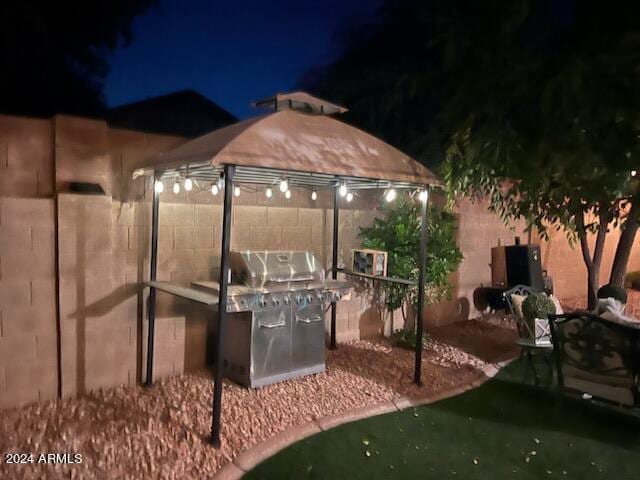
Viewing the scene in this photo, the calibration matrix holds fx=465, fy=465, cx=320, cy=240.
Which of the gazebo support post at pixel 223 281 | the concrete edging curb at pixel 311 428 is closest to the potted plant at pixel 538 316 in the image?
the concrete edging curb at pixel 311 428

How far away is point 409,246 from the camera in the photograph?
6102 millimetres

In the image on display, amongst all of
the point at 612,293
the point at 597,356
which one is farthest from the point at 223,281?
the point at 612,293

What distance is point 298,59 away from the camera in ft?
50.1

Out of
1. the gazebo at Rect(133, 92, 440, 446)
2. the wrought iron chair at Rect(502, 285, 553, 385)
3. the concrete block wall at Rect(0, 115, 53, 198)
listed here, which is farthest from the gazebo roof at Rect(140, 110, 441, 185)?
the wrought iron chair at Rect(502, 285, 553, 385)

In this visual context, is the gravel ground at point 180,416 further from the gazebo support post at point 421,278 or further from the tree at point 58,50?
the tree at point 58,50

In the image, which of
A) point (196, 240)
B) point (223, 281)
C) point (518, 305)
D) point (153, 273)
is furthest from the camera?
point (518, 305)

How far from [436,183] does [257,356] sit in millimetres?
2462

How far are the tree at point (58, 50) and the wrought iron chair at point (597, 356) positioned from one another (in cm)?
788

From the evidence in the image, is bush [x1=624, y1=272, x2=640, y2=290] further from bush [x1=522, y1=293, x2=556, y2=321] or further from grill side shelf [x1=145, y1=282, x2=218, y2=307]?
grill side shelf [x1=145, y1=282, x2=218, y2=307]

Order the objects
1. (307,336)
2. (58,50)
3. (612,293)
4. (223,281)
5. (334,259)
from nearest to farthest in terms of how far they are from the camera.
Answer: (223,281) → (307,336) → (612,293) → (334,259) → (58,50)

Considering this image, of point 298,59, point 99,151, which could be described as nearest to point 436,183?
point 99,151

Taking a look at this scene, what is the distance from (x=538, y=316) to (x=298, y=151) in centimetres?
324

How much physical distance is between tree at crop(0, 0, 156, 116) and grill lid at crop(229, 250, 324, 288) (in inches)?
200

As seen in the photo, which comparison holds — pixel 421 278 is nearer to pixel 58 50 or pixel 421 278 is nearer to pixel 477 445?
pixel 477 445
